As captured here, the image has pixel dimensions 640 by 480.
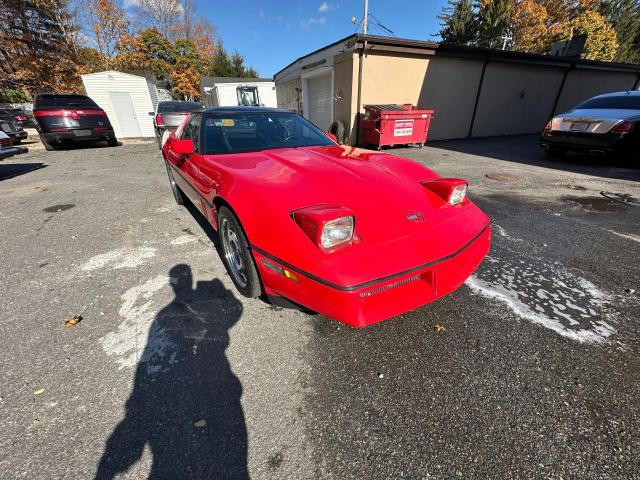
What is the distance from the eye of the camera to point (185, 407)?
150 cm

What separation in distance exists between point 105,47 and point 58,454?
4005 cm

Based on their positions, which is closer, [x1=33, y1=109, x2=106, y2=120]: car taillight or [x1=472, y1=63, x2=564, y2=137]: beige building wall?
[x1=33, y1=109, x2=106, y2=120]: car taillight

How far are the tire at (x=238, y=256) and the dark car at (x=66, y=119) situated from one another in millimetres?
10682

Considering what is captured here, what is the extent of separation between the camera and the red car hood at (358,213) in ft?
5.02

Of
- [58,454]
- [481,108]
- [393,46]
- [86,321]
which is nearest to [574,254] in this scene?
[58,454]

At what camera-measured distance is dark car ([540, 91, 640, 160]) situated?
5.82 metres

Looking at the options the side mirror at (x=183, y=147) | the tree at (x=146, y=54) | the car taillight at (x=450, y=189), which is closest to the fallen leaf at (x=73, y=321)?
the side mirror at (x=183, y=147)

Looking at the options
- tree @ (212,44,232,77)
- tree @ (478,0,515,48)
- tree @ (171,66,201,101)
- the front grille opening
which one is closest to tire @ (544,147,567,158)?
the front grille opening

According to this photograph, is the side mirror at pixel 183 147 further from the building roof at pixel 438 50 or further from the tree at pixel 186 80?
the tree at pixel 186 80

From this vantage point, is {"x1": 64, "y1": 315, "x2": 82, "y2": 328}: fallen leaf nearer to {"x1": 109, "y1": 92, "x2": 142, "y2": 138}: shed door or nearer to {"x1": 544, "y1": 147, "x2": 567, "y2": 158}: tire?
{"x1": 544, "y1": 147, "x2": 567, "y2": 158}: tire

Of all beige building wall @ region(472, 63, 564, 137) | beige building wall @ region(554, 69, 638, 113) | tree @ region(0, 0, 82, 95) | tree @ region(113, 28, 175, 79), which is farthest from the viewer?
tree @ region(113, 28, 175, 79)

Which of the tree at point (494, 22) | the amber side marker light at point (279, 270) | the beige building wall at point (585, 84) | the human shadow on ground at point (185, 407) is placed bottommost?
the human shadow on ground at point (185, 407)

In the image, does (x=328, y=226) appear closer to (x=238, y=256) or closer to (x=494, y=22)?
(x=238, y=256)

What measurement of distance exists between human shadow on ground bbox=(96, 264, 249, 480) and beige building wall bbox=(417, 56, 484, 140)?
482 inches
